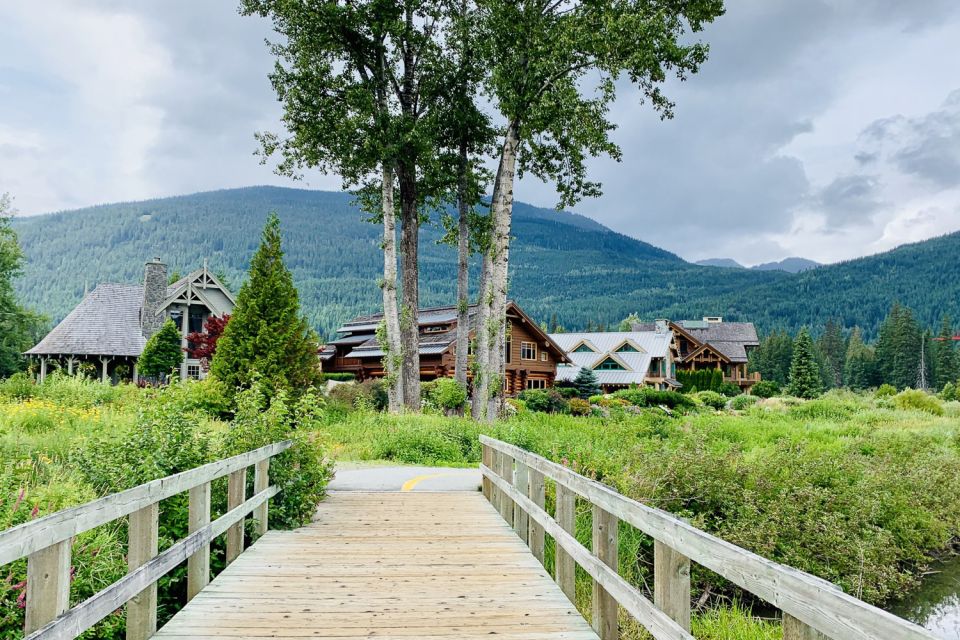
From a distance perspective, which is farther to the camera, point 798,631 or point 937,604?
point 937,604

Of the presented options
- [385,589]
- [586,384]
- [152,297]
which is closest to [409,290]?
[385,589]

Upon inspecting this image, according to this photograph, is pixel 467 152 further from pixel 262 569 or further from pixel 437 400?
pixel 262 569

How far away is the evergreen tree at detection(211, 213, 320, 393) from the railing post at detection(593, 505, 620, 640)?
16.7m

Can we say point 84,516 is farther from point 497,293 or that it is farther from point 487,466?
point 497,293

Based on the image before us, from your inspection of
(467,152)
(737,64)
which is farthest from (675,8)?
(467,152)

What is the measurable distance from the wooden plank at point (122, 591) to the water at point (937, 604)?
8.65 metres

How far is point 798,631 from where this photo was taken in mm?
2666

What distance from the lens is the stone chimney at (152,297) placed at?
41.0 m

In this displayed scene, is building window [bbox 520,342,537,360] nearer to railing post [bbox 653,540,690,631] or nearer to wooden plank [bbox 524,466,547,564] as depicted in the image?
wooden plank [bbox 524,466,547,564]

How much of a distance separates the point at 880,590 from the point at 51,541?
11375 millimetres

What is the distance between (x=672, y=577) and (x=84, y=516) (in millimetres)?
3052

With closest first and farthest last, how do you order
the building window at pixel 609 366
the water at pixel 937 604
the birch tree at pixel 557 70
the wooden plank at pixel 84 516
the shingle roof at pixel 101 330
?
1. the wooden plank at pixel 84 516
2. the water at pixel 937 604
3. the birch tree at pixel 557 70
4. the shingle roof at pixel 101 330
5. the building window at pixel 609 366

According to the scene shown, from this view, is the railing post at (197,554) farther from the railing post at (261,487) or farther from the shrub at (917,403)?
the shrub at (917,403)

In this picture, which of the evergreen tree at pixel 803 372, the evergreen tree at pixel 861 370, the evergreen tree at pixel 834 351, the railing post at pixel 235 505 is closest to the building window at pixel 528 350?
the evergreen tree at pixel 803 372
